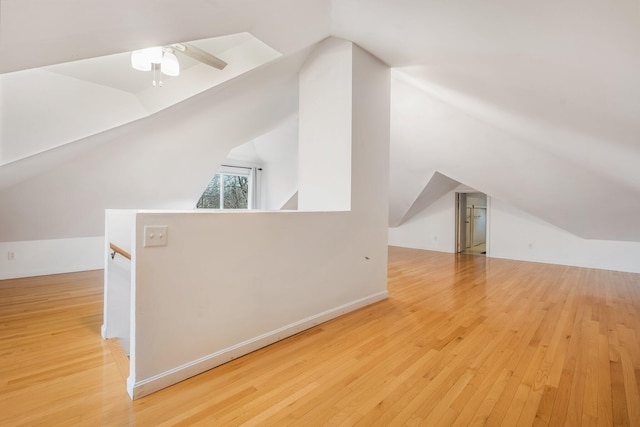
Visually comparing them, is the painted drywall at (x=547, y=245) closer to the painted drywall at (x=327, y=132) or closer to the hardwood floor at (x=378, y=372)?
the hardwood floor at (x=378, y=372)

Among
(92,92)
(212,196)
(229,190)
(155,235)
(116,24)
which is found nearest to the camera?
(116,24)

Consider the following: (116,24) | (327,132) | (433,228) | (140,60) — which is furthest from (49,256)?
(433,228)

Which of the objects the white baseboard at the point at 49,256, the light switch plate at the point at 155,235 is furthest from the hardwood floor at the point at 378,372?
the white baseboard at the point at 49,256

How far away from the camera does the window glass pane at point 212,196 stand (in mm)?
6914

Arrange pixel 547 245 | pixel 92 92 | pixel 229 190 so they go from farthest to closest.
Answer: pixel 229 190
pixel 547 245
pixel 92 92

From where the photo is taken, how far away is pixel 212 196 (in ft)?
23.1

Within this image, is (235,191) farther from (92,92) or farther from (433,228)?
(433,228)

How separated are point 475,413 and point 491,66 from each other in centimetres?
244

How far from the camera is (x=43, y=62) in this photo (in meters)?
1.66

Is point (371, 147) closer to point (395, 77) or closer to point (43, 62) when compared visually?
point (395, 77)

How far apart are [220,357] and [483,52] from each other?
2920mm

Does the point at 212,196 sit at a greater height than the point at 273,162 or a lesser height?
lesser

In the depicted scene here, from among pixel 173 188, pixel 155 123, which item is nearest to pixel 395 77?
pixel 155 123

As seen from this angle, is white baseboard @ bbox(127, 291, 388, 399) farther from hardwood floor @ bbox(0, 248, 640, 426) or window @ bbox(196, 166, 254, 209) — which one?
window @ bbox(196, 166, 254, 209)
